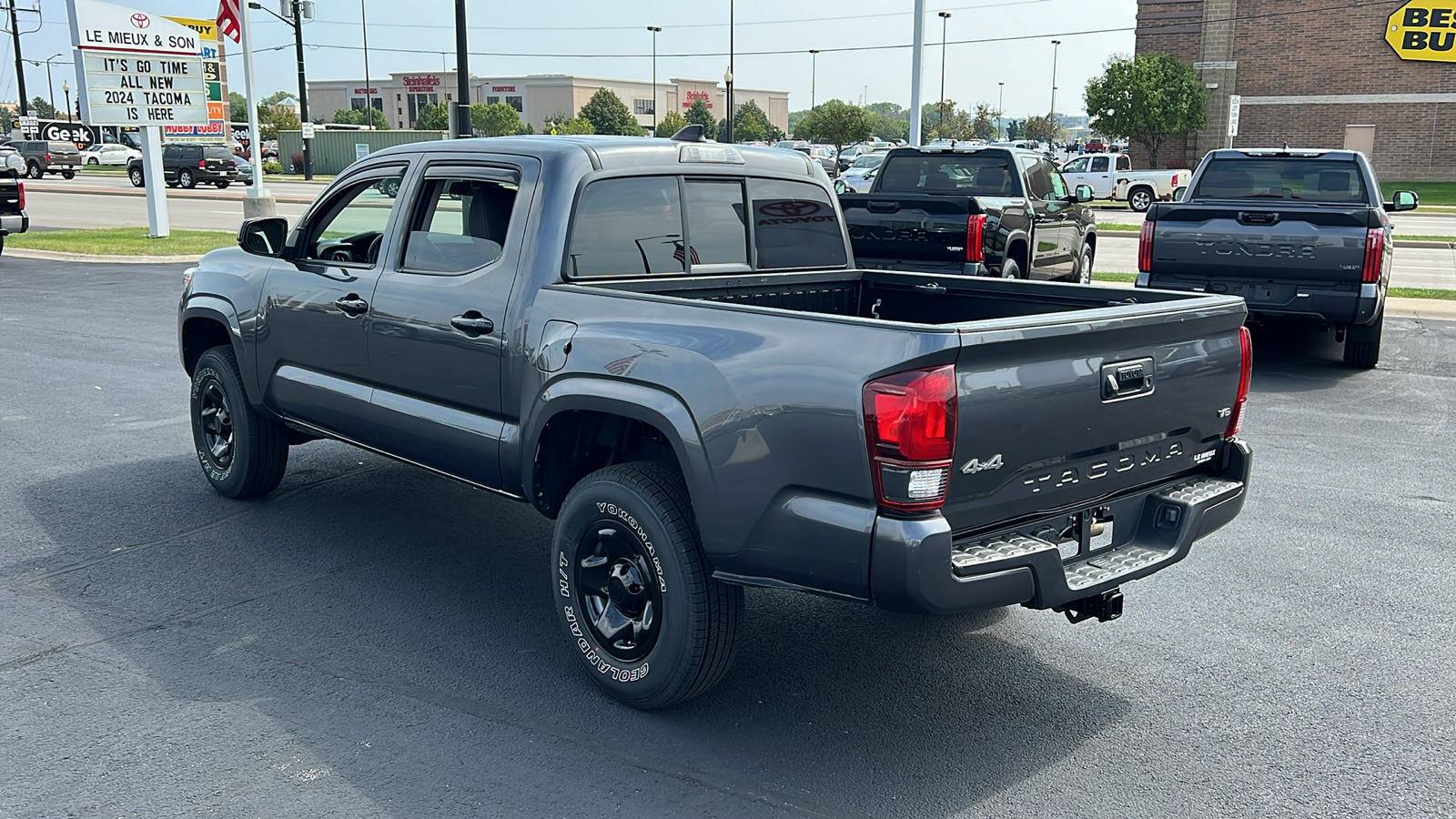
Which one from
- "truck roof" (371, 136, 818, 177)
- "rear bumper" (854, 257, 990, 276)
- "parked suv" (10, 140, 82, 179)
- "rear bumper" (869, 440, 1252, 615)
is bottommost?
"rear bumper" (869, 440, 1252, 615)

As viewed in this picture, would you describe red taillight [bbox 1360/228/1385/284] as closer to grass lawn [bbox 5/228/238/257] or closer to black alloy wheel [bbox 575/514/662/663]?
black alloy wheel [bbox 575/514/662/663]

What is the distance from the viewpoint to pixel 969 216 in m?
11.0

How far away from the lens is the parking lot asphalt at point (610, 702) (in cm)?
361

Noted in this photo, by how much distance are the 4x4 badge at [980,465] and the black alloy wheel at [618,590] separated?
1145mm

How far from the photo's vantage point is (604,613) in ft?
13.9

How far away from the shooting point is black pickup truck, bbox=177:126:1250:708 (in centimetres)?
345

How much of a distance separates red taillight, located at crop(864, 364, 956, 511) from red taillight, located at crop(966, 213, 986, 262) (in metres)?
7.94

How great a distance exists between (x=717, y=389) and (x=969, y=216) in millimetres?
7822

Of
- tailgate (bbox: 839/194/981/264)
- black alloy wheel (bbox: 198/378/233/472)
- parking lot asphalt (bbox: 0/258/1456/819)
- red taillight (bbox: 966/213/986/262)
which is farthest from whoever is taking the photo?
tailgate (bbox: 839/194/981/264)

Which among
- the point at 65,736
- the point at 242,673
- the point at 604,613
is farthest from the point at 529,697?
the point at 65,736

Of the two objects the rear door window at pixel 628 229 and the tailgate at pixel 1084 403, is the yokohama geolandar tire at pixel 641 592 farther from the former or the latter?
the rear door window at pixel 628 229

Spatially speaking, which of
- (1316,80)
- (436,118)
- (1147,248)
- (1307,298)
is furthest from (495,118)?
(1307,298)

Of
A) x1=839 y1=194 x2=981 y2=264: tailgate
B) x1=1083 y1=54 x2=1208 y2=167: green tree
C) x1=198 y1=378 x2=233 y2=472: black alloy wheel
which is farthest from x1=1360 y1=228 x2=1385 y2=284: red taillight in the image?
x1=1083 y1=54 x2=1208 y2=167: green tree

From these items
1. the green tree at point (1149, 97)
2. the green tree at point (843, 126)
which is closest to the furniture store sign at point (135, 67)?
the green tree at point (1149, 97)
